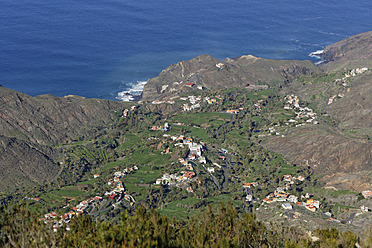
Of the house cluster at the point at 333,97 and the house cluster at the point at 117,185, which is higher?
the house cluster at the point at 333,97

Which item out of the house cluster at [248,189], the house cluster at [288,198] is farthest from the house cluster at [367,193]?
the house cluster at [248,189]

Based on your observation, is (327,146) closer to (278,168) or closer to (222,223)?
(278,168)

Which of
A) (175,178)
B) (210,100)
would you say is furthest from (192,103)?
(175,178)

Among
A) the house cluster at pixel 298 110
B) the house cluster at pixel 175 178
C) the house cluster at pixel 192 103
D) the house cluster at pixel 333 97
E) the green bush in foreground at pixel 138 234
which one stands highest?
the green bush in foreground at pixel 138 234

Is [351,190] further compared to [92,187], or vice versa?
[92,187]

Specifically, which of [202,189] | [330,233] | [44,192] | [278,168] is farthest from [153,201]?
[330,233]

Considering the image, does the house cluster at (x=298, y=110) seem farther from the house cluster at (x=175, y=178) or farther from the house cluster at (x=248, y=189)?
the house cluster at (x=175, y=178)

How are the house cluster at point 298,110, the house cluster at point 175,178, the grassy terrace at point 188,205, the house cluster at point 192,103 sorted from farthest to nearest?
the house cluster at point 192,103
the house cluster at point 298,110
the house cluster at point 175,178
the grassy terrace at point 188,205

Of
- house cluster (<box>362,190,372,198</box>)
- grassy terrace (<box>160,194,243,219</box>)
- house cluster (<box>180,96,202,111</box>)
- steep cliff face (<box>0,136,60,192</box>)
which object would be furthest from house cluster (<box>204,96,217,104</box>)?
house cluster (<box>362,190,372,198</box>)

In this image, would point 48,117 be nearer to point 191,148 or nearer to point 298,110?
point 191,148
